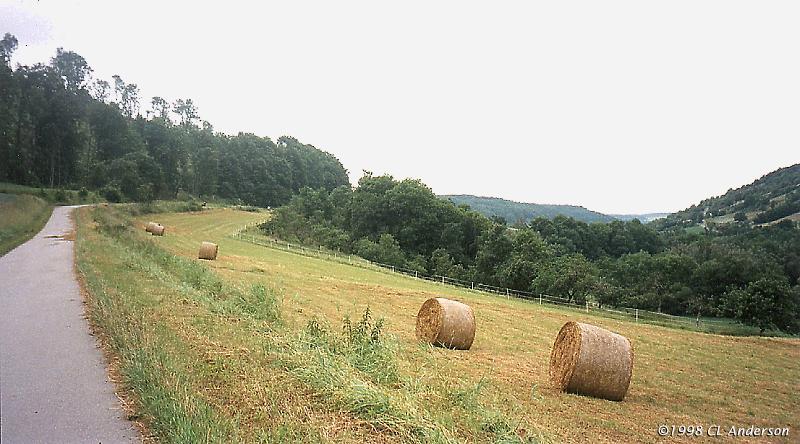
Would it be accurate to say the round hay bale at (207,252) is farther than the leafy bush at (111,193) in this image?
No

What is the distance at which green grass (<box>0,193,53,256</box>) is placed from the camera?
29.7 metres

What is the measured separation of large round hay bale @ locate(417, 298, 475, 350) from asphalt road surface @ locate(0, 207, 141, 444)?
8378 millimetres

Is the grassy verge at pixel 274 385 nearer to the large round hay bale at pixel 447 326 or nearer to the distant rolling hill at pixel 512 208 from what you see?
the large round hay bale at pixel 447 326

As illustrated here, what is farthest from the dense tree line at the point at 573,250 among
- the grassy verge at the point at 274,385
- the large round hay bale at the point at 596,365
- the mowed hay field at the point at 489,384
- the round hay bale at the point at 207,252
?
the round hay bale at the point at 207,252

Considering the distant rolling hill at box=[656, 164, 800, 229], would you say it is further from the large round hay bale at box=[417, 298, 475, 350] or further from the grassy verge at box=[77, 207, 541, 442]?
the grassy verge at box=[77, 207, 541, 442]

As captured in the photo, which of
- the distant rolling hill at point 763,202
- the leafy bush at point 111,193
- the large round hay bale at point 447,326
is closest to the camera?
the large round hay bale at point 447,326

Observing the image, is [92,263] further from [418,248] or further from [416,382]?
[418,248]

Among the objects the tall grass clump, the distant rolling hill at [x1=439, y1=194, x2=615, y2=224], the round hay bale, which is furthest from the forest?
the distant rolling hill at [x1=439, y1=194, x2=615, y2=224]

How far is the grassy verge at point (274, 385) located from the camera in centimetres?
607

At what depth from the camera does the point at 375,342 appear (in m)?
10.0

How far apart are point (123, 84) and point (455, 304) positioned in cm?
10247

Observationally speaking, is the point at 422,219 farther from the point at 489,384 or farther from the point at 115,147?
the point at 489,384

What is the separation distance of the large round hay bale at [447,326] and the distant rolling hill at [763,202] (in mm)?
12536

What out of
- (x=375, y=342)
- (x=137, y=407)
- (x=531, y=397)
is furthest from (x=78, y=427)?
(x=531, y=397)
